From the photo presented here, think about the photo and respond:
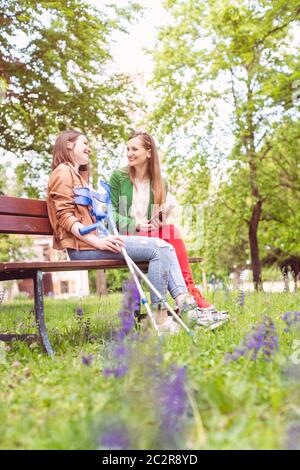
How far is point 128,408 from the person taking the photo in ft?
6.74

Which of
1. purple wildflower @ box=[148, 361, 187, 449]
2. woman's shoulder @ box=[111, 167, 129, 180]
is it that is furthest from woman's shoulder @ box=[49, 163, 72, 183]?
purple wildflower @ box=[148, 361, 187, 449]

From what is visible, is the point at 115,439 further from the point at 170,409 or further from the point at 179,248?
the point at 179,248

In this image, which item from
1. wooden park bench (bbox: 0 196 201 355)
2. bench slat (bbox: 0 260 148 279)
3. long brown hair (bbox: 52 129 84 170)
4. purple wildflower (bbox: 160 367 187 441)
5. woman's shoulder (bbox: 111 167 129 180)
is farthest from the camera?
woman's shoulder (bbox: 111 167 129 180)

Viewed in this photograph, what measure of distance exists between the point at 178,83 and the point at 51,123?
5434 mm

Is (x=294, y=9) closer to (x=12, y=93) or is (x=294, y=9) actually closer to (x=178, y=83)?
(x=12, y=93)

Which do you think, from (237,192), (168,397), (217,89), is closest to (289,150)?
(237,192)

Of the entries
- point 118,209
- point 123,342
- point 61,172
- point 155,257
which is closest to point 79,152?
point 61,172

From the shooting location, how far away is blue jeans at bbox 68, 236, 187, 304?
13.5ft

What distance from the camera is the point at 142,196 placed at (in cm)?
483

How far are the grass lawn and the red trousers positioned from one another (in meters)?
1.37

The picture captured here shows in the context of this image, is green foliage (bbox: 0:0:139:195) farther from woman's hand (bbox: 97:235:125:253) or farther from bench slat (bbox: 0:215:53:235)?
woman's hand (bbox: 97:235:125:253)

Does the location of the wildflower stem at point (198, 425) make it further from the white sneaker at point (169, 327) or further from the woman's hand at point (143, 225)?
the woman's hand at point (143, 225)

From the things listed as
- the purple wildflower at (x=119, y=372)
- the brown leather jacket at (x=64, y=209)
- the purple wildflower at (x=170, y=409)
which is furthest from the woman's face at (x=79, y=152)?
the purple wildflower at (x=170, y=409)

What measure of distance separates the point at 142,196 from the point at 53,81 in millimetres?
6399
